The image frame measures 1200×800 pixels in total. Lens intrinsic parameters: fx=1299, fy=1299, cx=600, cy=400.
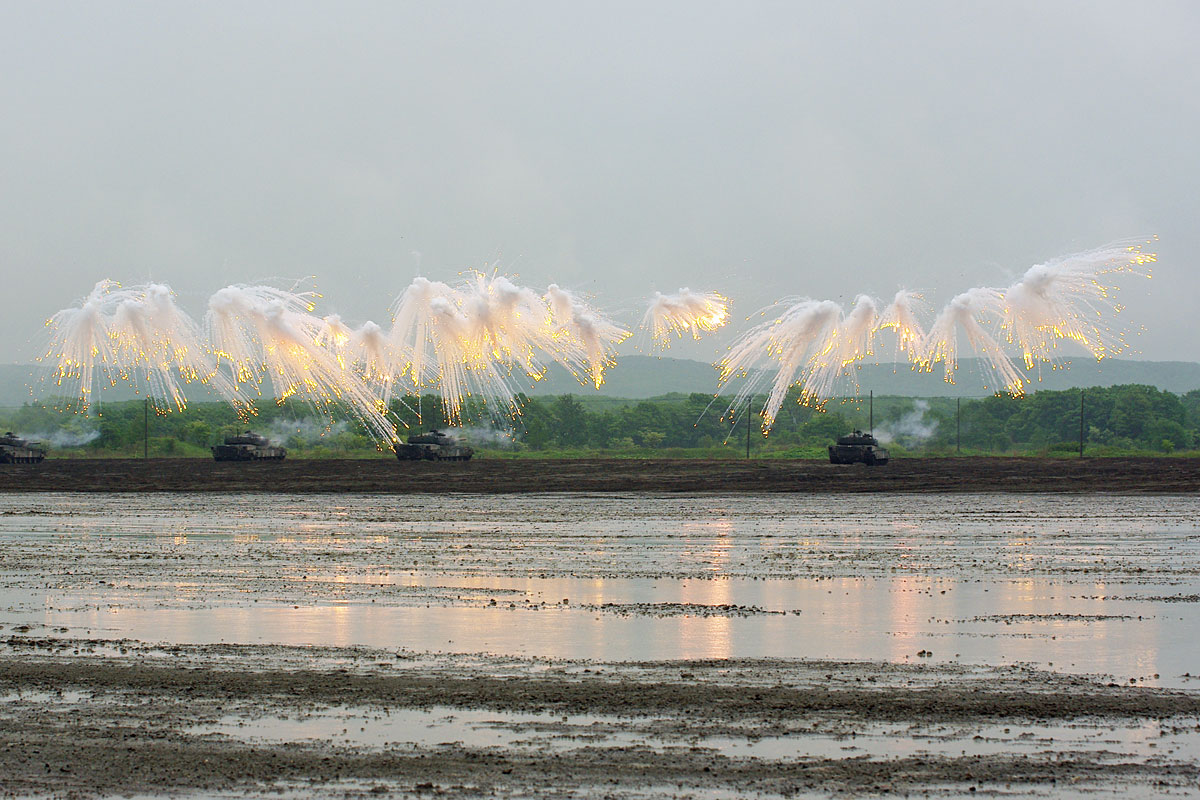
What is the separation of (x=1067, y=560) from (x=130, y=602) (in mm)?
15801

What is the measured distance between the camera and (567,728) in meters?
10.5

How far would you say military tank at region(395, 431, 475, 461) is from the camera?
74688 mm

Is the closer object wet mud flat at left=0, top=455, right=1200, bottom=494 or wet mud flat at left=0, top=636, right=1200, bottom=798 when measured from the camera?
wet mud flat at left=0, top=636, right=1200, bottom=798

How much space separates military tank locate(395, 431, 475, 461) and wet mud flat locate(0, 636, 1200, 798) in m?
61.0

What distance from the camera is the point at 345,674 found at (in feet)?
41.8

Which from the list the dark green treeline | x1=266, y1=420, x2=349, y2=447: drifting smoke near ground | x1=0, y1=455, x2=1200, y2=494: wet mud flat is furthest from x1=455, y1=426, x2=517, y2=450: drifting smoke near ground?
x1=0, y1=455, x2=1200, y2=494: wet mud flat

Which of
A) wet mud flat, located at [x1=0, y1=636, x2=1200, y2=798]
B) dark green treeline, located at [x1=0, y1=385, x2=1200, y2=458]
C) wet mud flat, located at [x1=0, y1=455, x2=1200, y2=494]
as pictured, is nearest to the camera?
wet mud flat, located at [x1=0, y1=636, x2=1200, y2=798]

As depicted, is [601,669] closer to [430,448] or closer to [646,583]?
[646,583]

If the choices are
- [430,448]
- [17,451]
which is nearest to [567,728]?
[430,448]

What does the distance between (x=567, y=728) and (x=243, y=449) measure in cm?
6762

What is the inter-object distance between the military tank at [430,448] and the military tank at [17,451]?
2200 cm

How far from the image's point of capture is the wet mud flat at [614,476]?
50625mm

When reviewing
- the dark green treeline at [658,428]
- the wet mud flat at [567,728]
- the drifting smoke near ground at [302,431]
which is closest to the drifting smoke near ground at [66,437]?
the dark green treeline at [658,428]

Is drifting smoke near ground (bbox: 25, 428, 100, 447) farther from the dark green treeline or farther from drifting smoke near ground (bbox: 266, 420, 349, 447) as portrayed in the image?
drifting smoke near ground (bbox: 266, 420, 349, 447)
